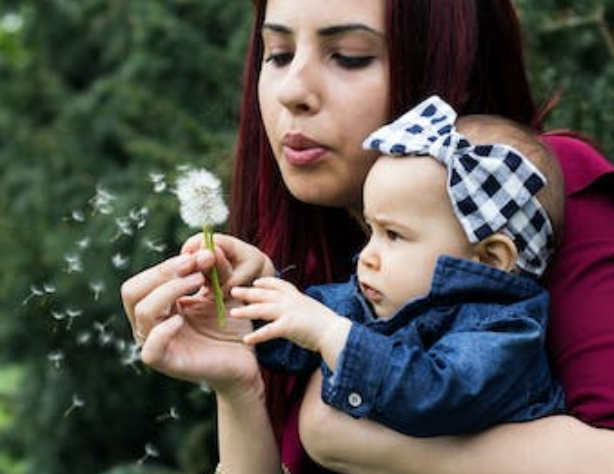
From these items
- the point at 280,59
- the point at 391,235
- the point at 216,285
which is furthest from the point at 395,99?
the point at 216,285

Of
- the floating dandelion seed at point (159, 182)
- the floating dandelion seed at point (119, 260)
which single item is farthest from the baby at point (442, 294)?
the floating dandelion seed at point (119, 260)

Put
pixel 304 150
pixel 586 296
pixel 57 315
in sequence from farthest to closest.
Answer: pixel 57 315, pixel 304 150, pixel 586 296

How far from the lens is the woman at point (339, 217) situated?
2508mm

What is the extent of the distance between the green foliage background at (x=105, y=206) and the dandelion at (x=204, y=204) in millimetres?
1978

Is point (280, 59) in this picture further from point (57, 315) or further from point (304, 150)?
point (57, 315)

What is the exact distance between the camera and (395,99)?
9.14 ft

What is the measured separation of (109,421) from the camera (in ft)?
19.0

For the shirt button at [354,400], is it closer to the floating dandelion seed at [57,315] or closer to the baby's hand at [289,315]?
the baby's hand at [289,315]

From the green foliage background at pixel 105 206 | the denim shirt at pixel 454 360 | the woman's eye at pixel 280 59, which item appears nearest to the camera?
the denim shirt at pixel 454 360

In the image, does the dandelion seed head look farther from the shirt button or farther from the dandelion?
the shirt button

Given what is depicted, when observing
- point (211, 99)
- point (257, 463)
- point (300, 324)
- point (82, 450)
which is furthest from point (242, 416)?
point (82, 450)

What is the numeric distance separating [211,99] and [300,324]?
127 inches

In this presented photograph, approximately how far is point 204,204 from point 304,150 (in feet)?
0.92

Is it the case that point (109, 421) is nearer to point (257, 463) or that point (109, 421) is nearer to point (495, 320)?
point (257, 463)
